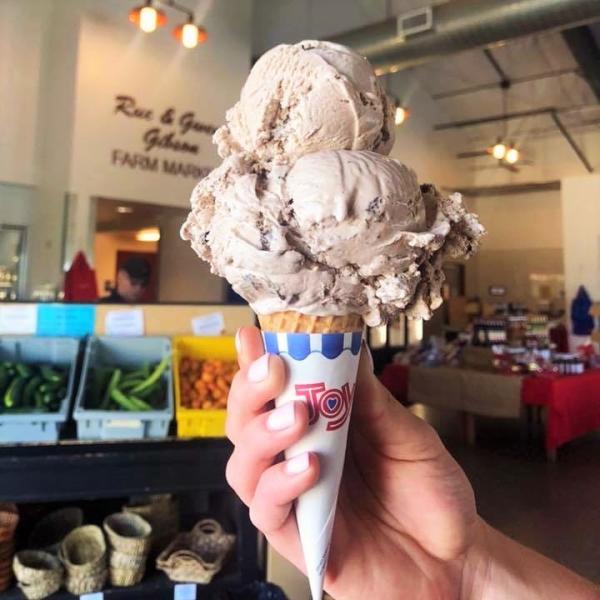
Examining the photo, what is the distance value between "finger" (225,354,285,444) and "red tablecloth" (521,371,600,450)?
17.0ft

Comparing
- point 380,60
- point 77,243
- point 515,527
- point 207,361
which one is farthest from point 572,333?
point 207,361

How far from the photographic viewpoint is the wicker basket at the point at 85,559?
2029 mm

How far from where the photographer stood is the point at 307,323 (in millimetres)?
954

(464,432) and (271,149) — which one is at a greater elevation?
(271,149)

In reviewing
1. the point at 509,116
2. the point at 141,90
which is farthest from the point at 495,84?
the point at 141,90

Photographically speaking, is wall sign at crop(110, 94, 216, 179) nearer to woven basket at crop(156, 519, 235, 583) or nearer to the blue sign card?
the blue sign card

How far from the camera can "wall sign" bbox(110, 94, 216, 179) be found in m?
6.16

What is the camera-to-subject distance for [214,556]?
2.25m

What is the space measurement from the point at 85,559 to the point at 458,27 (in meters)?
5.56

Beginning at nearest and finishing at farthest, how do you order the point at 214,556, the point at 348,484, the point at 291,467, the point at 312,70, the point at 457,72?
the point at 291,467 < the point at 312,70 < the point at 348,484 < the point at 214,556 < the point at 457,72

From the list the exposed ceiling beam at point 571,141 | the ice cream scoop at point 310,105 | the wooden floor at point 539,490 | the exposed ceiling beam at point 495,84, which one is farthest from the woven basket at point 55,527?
the exposed ceiling beam at point 571,141

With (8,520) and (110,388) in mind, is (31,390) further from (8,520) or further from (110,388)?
(8,520)

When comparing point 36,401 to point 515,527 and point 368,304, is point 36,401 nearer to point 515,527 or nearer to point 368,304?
point 368,304

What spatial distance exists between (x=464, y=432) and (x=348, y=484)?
216 inches
